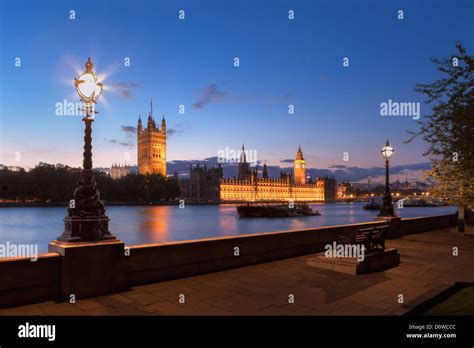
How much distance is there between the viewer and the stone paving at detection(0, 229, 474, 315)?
6.61m

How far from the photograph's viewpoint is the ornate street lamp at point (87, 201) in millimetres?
7434

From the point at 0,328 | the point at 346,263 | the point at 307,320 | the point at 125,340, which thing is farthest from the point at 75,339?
the point at 346,263

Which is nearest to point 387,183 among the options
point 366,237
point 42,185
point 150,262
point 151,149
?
point 366,237

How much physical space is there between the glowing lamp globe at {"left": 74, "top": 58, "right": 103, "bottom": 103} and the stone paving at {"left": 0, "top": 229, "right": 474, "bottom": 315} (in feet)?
12.4

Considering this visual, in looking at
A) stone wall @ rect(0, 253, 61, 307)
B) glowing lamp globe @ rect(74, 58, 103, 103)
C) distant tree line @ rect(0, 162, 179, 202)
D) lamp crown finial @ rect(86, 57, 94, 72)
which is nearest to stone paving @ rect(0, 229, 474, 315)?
stone wall @ rect(0, 253, 61, 307)

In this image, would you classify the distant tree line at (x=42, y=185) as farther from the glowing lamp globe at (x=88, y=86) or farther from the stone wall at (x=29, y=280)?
the stone wall at (x=29, y=280)

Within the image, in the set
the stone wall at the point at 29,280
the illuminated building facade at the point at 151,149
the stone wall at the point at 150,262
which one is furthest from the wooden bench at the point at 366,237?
the illuminated building facade at the point at 151,149

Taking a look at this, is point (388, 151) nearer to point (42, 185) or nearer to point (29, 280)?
point (29, 280)

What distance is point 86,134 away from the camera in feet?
26.2

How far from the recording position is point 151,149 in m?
187

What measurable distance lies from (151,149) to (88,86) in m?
183

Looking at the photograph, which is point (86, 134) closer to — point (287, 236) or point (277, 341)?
point (277, 341)

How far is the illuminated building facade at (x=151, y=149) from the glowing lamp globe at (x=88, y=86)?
181 metres

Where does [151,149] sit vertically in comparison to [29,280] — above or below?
above
